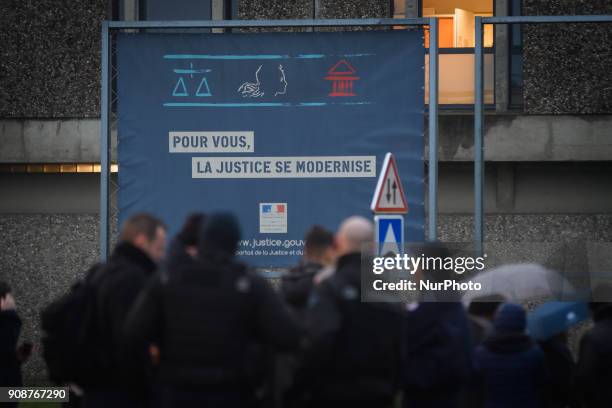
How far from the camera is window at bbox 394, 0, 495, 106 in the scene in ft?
49.8

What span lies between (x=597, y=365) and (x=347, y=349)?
7.14 feet

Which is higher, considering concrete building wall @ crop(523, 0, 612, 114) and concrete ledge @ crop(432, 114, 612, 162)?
concrete building wall @ crop(523, 0, 612, 114)

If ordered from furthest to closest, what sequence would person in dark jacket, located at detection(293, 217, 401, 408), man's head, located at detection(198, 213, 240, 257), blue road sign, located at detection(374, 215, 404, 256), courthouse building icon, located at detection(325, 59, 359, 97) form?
courthouse building icon, located at detection(325, 59, 359, 97), blue road sign, located at detection(374, 215, 404, 256), person in dark jacket, located at detection(293, 217, 401, 408), man's head, located at detection(198, 213, 240, 257)

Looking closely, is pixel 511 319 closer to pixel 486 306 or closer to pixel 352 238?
pixel 486 306

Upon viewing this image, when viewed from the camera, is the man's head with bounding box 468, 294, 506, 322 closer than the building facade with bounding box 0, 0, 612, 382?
Yes

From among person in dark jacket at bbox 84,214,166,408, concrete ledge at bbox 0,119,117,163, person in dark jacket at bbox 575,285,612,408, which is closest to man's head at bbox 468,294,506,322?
person in dark jacket at bbox 575,285,612,408

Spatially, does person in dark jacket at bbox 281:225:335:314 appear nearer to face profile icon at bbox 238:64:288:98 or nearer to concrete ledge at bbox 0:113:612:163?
face profile icon at bbox 238:64:288:98

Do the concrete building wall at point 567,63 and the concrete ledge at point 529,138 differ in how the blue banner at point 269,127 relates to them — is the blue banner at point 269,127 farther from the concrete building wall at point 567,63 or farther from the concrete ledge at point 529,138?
the concrete building wall at point 567,63

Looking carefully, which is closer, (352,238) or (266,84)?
(352,238)

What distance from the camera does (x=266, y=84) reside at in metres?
12.9

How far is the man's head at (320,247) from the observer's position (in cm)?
855

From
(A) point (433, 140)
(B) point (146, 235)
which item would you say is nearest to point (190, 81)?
(A) point (433, 140)

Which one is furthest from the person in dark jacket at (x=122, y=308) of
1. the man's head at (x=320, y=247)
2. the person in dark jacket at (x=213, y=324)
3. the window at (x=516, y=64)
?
the window at (x=516, y=64)

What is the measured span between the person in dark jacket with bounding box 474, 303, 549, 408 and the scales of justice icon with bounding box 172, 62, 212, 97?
6102mm
